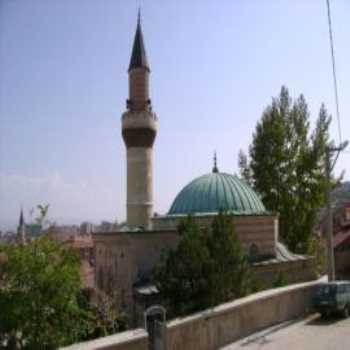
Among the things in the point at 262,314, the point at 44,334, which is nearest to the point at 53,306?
the point at 44,334

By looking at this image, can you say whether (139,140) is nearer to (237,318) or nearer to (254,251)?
(254,251)

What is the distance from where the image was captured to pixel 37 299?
7668 millimetres

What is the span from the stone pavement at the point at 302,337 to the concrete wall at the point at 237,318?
271mm

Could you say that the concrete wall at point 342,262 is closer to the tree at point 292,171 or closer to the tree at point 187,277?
the tree at point 292,171

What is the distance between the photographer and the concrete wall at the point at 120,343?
24.3ft

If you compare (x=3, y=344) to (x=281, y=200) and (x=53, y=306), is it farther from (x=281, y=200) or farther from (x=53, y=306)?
(x=281, y=200)

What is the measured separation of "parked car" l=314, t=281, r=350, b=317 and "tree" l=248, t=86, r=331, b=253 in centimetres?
1306

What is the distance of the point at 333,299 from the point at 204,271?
412 centimetres

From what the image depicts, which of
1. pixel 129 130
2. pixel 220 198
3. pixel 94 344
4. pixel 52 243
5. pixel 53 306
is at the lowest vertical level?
pixel 94 344

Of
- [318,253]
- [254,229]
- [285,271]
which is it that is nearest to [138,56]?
[254,229]

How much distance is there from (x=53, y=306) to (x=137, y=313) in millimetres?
9075

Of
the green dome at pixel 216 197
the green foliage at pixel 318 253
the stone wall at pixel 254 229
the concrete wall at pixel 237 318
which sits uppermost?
the green dome at pixel 216 197

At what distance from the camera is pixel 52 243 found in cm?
871

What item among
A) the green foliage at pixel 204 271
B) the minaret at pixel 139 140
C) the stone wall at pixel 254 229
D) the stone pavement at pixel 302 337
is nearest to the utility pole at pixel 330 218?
the stone pavement at pixel 302 337
